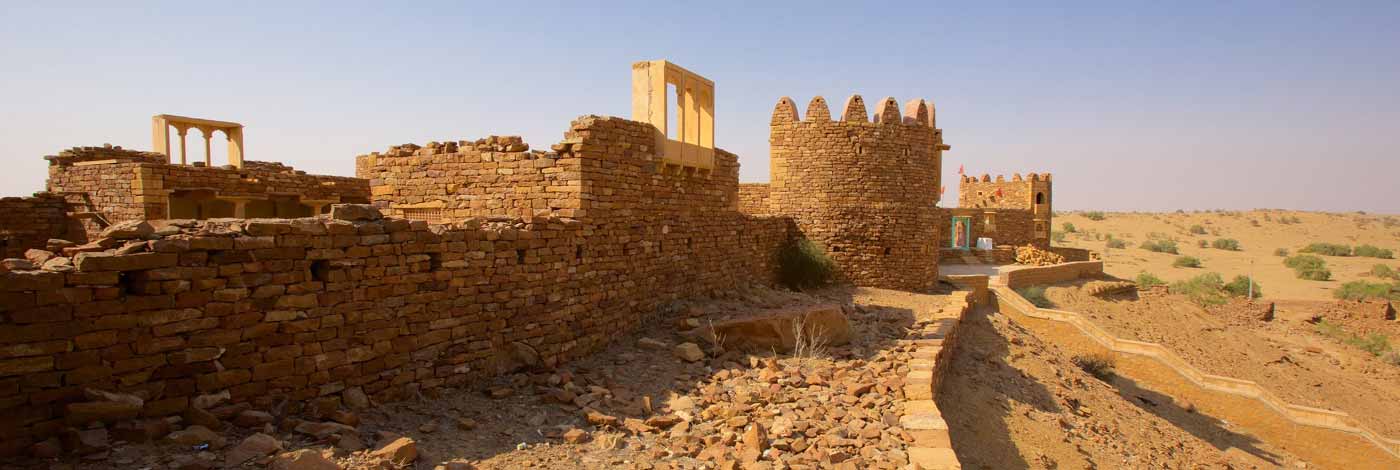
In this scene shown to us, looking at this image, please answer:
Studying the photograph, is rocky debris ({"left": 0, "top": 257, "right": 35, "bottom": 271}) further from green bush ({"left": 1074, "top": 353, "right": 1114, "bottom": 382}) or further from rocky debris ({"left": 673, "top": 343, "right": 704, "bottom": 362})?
green bush ({"left": 1074, "top": 353, "right": 1114, "bottom": 382})

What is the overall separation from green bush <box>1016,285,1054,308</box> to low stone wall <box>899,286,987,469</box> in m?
8.56

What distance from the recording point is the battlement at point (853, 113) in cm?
1489

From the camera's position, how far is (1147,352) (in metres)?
14.0

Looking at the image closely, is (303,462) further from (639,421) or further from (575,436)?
(639,421)

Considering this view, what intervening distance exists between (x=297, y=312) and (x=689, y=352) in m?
3.78

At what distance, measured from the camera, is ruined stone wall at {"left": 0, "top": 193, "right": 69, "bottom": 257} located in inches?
416

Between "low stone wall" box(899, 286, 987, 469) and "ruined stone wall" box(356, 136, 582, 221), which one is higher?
"ruined stone wall" box(356, 136, 582, 221)

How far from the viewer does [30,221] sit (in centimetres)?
1109

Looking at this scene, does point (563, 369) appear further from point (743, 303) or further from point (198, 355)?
point (743, 303)

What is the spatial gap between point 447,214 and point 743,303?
440 cm

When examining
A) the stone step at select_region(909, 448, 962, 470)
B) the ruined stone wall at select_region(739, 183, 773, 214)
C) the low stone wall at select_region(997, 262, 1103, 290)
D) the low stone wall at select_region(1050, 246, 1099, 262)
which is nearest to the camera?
the stone step at select_region(909, 448, 962, 470)

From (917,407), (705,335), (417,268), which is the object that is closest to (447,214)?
(417,268)

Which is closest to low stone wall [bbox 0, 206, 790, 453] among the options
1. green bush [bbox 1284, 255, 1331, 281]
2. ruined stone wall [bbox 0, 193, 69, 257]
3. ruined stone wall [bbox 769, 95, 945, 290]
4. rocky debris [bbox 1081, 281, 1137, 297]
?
ruined stone wall [bbox 769, 95, 945, 290]

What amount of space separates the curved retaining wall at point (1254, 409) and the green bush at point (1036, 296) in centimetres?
370
